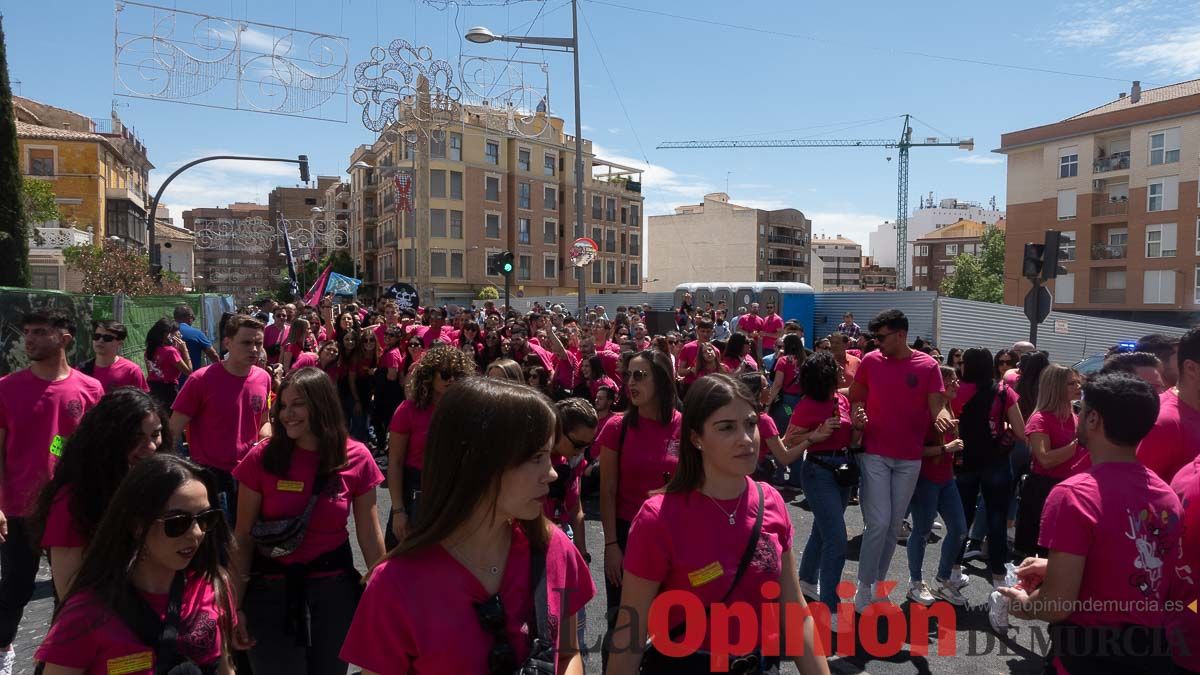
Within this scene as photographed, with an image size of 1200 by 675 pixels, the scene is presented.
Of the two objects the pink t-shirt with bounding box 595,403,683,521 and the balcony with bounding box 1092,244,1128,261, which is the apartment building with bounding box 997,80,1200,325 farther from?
the pink t-shirt with bounding box 595,403,683,521

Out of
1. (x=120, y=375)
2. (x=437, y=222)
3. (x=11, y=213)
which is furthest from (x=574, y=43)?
(x=437, y=222)

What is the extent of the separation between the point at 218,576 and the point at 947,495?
4.69 m

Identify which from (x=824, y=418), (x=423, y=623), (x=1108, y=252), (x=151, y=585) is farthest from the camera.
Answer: (x=1108, y=252)

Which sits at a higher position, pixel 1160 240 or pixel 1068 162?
pixel 1068 162

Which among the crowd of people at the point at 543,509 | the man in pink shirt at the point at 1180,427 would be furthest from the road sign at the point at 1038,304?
the man in pink shirt at the point at 1180,427

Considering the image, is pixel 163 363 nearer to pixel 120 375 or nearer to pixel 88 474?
pixel 120 375

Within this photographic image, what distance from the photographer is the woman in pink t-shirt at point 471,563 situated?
1.74 m

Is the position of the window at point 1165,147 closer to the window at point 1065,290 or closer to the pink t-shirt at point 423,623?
the window at point 1065,290

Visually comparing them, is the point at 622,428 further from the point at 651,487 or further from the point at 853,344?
the point at 853,344

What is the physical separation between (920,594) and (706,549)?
368 cm

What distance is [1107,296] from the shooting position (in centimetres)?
4672

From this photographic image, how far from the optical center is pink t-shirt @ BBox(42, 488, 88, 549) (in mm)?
2848

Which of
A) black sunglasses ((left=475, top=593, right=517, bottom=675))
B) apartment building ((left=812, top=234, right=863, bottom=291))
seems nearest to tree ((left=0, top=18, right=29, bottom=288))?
black sunglasses ((left=475, top=593, right=517, bottom=675))

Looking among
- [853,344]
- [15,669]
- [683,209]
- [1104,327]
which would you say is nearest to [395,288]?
[853,344]
